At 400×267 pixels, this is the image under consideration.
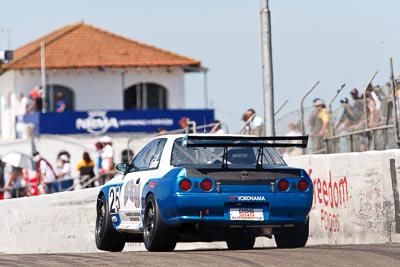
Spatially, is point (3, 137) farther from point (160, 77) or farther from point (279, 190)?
point (279, 190)

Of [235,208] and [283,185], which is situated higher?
[283,185]

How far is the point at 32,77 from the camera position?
201 ft

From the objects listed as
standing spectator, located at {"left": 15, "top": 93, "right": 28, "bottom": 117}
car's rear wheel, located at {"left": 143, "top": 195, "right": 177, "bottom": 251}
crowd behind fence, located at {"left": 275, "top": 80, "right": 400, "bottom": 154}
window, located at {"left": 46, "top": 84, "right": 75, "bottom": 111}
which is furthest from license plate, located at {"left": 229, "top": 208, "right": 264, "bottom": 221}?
window, located at {"left": 46, "top": 84, "right": 75, "bottom": 111}

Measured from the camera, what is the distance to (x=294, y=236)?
54.9ft

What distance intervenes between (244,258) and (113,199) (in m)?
4.40

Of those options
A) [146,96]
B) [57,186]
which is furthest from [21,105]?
[57,186]

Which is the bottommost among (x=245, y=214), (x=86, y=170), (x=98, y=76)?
(x=245, y=214)

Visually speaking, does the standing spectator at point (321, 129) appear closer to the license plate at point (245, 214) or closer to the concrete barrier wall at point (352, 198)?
the concrete barrier wall at point (352, 198)

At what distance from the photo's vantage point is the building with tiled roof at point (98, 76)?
2414 inches

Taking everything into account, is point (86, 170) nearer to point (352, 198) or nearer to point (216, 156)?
point (352, 198)

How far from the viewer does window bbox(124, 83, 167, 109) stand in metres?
63.1

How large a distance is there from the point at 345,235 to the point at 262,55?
4.75m

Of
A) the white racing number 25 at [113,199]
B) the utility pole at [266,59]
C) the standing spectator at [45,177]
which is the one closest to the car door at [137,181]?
the white racing number 25 at [113,199]

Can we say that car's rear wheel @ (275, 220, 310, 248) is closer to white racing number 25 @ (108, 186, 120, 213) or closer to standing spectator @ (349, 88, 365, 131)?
white racing number 25 @ (108, 186, 120, 213)
